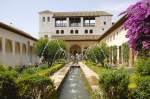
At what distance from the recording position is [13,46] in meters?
29.8

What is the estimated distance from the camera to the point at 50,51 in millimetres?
34062

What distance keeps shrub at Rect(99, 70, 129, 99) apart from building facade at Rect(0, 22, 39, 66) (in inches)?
661

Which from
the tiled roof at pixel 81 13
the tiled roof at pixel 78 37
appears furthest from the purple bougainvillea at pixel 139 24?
the tiled roof at pixel 81 13

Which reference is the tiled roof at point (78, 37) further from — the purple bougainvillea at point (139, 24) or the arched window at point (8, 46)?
the purple bougainvillea at point (139, 24)

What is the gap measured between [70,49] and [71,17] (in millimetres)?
7357

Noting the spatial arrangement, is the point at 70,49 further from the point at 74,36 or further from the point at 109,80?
the point at 109,80

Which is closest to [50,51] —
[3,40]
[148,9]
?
[3,40]

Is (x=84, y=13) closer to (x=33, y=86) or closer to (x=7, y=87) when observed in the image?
(x=33, y=86)

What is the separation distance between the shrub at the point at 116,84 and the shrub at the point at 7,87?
198cm

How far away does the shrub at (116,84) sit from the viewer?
8398 millimetres

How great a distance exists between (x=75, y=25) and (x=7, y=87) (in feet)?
211

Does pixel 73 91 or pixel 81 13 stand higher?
pixel 81 13

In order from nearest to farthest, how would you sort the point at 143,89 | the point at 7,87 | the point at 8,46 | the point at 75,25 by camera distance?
the point at 7,87 → the point at 143,89 → the point at 8,46 → the point at 75,25

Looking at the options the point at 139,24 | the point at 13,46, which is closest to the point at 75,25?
the point at 13,46
